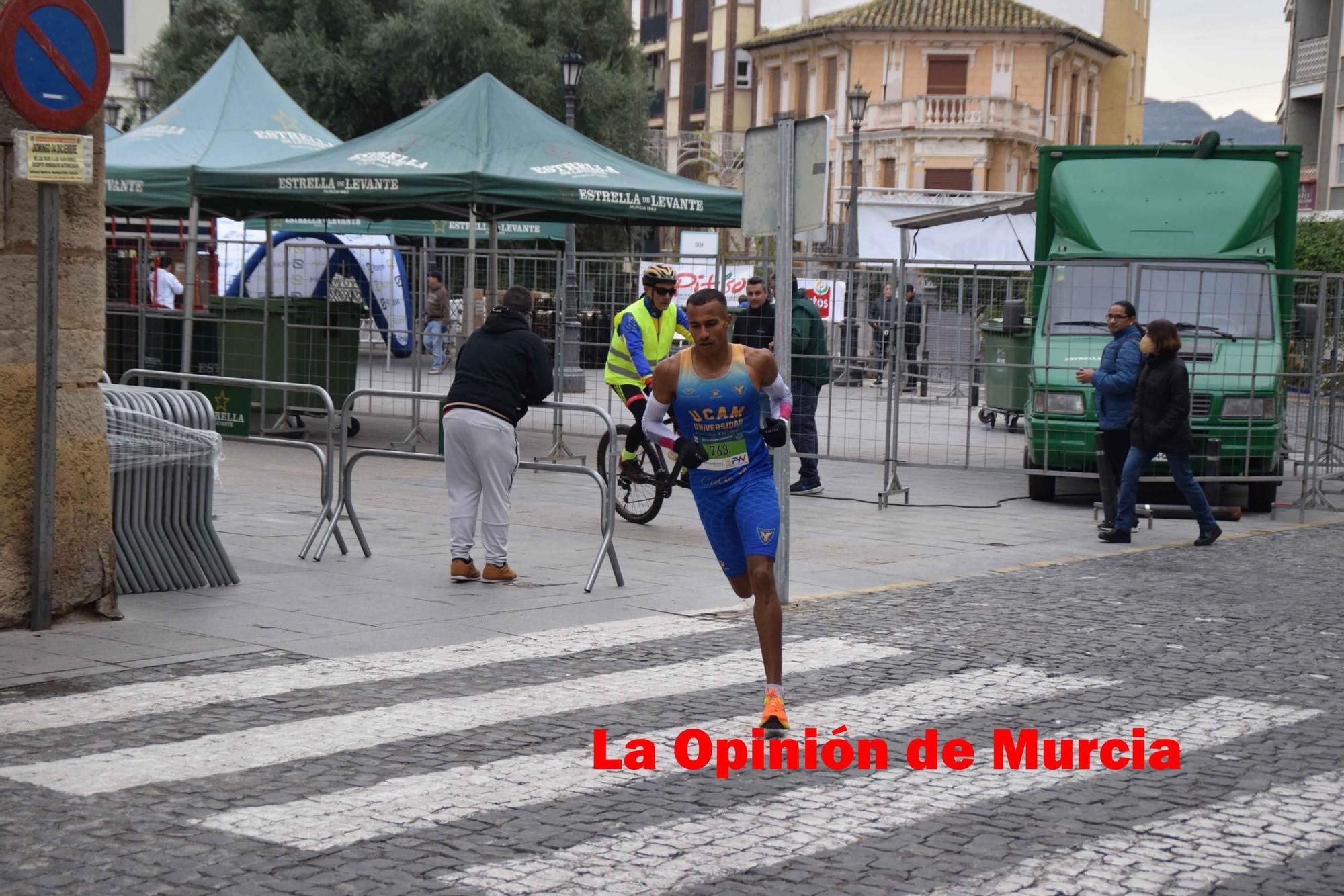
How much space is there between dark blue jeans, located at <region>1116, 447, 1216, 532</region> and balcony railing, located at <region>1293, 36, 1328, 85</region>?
149 ft

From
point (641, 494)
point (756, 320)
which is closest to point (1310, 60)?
point (756, 320)

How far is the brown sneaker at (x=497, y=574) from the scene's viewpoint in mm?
10055

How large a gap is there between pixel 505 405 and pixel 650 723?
3.64 meters

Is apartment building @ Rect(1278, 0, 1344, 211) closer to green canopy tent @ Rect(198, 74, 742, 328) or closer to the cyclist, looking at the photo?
green canopy tent @ Rect(198, 74, 742, 328)

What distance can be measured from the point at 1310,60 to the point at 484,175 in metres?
45.1

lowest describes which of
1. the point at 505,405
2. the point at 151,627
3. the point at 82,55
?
the point at 151,627

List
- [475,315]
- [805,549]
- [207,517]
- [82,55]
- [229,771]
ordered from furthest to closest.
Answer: [475,315] < [805,549] < [207,517] < [82,55] < [229,771]

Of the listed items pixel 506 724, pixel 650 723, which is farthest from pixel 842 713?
pixel 506 724

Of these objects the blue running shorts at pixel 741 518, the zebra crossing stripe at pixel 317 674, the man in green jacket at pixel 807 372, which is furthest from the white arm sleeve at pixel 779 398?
the man in green jacket at pixel 807 372

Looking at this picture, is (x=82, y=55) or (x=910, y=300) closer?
(x=82, y=55)

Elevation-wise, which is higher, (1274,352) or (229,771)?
(1274,352)

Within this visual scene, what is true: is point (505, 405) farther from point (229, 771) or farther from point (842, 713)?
point (229, 771)

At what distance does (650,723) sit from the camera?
6703 mm

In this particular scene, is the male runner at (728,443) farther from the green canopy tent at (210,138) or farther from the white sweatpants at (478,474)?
the green canopy tent at (210,138)
